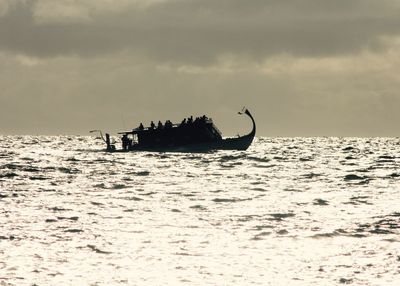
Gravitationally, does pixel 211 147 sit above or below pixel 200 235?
above

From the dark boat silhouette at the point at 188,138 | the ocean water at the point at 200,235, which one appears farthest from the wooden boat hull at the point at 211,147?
the ocean water at the point at 200,235

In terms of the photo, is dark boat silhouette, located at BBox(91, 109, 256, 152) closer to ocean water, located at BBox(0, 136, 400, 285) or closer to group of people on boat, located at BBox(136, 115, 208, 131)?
group of people on boat, located at BBox(136, 115, 208, 131)

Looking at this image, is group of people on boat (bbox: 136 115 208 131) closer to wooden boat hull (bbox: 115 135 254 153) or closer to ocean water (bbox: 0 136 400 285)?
wooden boat hull (bbox: 115 135 254 153)

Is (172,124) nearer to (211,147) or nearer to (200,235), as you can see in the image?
(211,147)

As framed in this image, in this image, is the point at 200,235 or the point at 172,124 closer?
the point at 200,235

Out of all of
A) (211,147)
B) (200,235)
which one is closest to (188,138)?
(211,147)

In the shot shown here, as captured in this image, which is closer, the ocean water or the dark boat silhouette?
the ocean water

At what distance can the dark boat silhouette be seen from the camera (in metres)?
65.9

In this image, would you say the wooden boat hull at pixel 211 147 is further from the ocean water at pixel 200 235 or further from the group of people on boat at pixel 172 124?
the ocean water at pixel 200 235

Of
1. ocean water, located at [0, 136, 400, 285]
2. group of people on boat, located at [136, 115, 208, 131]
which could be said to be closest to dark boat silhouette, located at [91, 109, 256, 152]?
group of people on boat, located at [136, 115, 208, 131]

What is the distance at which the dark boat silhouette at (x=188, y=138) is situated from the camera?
6594 cm

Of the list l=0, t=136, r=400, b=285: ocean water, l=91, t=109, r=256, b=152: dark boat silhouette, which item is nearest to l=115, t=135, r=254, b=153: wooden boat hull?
l=91, t=109, r=256, b=152: dark boat silhouette

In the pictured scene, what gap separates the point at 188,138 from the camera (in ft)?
218

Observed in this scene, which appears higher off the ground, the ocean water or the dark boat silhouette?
the dark boat silhouette
